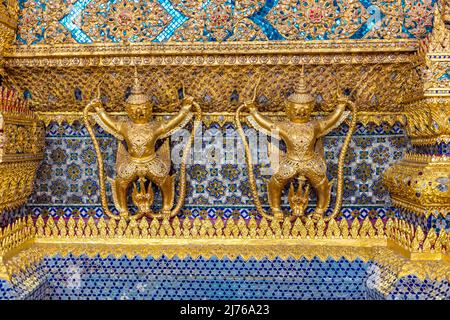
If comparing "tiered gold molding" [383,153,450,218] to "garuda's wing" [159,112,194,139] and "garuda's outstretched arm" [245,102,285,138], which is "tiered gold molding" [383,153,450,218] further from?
"garuda's wing" [159,112,194,139]

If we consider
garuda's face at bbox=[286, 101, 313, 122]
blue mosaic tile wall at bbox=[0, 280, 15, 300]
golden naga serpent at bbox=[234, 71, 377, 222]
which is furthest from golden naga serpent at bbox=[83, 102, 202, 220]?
blue mosaic tile wall at bbox=[0, 280, 15, 300]

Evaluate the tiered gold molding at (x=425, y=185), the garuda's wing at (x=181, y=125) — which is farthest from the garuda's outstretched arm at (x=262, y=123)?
the tiered gold molding at (x=425, y=185)

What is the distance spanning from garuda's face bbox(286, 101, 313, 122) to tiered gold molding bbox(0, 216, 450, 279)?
820mm

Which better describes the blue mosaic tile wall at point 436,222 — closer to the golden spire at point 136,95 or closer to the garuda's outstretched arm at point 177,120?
the garuda's outstretched arm at point 177,120

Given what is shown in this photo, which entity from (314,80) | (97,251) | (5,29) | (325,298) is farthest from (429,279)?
(5,29)

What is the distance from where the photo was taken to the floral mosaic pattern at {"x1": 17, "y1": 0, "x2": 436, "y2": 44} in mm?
3463

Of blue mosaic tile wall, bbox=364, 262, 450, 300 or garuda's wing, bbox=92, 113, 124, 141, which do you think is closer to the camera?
blue mosaic tile wall, bbox=364, 262, 450, 300

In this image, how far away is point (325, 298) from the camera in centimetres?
352

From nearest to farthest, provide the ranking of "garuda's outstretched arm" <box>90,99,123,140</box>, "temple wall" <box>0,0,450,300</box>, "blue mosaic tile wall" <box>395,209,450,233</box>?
"blue mosaic tile wall" <box>395,209,450,233</box>, "temple wall" <box>0,0,450,300</box>, "garuda's outstretched arm" <box>90,99,123,140</box>

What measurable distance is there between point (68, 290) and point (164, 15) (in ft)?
7.40

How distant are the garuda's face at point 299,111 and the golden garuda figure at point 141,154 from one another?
2.34 ft

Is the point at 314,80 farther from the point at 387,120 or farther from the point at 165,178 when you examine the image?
Answer: the point at 165,178

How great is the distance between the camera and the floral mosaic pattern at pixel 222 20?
346cm

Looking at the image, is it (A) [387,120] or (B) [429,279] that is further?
(A) [387,120]
